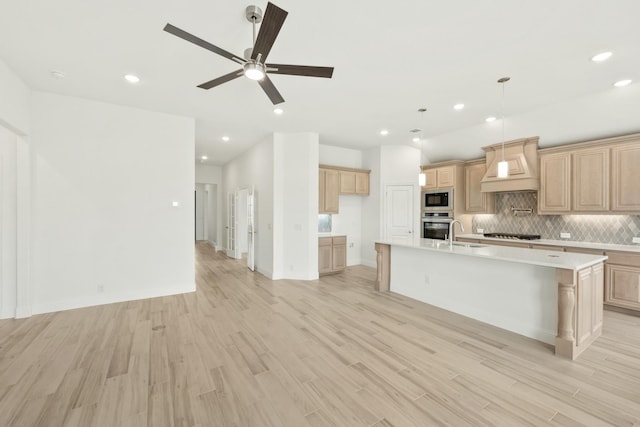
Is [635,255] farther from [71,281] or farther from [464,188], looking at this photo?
[71,281]

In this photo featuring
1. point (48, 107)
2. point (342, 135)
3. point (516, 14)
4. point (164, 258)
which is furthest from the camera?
point (342, 135)

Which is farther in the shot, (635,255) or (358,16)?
(635,255)

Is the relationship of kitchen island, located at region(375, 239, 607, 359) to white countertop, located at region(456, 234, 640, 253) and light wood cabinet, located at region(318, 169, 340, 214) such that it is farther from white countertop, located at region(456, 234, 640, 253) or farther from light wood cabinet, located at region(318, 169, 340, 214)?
light wood cabinet, located at region(318, 169, 340, 214)

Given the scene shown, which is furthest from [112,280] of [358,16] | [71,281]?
[358,16]

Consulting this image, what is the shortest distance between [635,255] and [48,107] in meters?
8.53

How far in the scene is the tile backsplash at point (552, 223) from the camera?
13.8ft

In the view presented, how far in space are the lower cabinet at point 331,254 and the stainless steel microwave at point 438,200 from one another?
7.37 feet

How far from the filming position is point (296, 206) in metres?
5.59

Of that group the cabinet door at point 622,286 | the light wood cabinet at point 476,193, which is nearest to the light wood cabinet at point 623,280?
the cabinet door at point 622,286

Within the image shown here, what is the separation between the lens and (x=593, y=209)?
420 cm

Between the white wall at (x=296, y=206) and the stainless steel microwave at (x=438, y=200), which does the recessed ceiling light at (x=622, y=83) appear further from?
the white wall at (x=296, y=206)

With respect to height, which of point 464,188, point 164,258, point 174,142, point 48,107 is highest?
point 48,107

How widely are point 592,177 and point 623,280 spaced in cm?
161

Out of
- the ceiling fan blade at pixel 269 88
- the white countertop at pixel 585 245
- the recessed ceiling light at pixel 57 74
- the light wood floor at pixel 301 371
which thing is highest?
the recessed ceiling light at pixel 57 74
